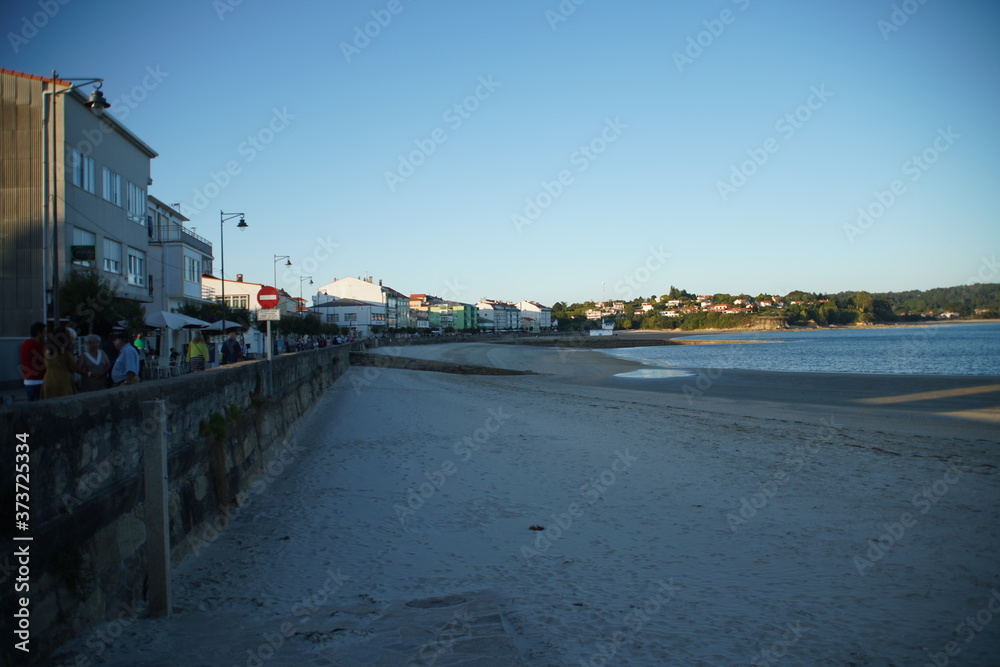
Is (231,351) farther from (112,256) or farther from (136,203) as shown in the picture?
(136,203)

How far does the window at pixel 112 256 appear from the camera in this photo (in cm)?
2723

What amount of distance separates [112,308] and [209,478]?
779 inches

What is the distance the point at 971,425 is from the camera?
14.6 meters

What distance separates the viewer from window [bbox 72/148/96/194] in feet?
80.6

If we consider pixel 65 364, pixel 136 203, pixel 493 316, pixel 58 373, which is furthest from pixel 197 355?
pixel 493 316

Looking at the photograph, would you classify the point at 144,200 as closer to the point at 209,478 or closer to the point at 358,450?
the point at 358,450

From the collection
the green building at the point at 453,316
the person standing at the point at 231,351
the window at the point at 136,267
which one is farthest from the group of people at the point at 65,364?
the green building at the point at 453,316

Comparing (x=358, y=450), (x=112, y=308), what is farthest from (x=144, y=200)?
(x=358, y=450)

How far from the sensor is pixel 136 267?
30.4m

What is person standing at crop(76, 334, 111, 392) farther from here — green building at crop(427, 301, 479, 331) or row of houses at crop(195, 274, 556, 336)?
green building at crop(427, 301, 479, 331)

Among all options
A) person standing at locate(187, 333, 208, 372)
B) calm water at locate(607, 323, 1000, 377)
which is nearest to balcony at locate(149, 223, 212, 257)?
person standing at locate(187, 333, 208, 372)

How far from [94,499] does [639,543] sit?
4.95 meters

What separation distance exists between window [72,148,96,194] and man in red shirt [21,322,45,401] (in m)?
20.6

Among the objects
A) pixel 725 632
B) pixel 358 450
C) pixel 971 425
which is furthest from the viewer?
pixel 971 425
